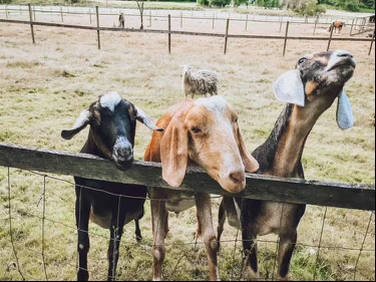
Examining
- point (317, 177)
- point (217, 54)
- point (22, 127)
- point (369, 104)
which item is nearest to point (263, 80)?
point (369, 104)

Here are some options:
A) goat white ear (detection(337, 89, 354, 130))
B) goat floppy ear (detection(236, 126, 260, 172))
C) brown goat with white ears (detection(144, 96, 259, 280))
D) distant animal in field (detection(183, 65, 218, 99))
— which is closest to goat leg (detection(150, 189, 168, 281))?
brown goat with white ears (detection(144, 96, 259, 280))

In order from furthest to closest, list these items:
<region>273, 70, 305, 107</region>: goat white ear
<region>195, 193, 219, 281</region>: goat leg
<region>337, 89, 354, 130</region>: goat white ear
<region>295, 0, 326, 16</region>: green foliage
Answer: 1. <region>295, 0, 326, 16</region>: green foliage
2. <region>195, 193, 219, 281</region>: goat leg
3. <region>337, 89, 354, 130</region>: goat white ear
4. <region>273, 70, 305, 107</region>: goat white ear

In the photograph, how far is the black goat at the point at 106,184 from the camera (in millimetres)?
2781

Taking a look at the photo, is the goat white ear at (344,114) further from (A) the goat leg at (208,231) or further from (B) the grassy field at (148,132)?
(A) the goat leg at (208,231)

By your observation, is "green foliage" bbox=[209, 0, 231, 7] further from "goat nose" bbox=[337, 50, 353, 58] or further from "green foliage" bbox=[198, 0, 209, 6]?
"goat nose" bbox=[337, 50, 353, 58]

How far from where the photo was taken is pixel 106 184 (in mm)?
3047

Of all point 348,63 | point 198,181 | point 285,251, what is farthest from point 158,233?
point 348,63

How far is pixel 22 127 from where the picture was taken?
25.2 ft

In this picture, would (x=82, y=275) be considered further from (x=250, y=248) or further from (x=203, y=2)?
(x=203, y=2)

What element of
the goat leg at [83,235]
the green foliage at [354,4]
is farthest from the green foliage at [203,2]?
the goat leg at [83,235]

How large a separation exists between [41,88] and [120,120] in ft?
28.0

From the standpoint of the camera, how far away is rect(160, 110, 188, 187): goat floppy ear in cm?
217

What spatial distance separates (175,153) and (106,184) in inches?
39.4

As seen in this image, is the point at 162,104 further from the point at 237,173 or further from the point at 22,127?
the point at 237,173
